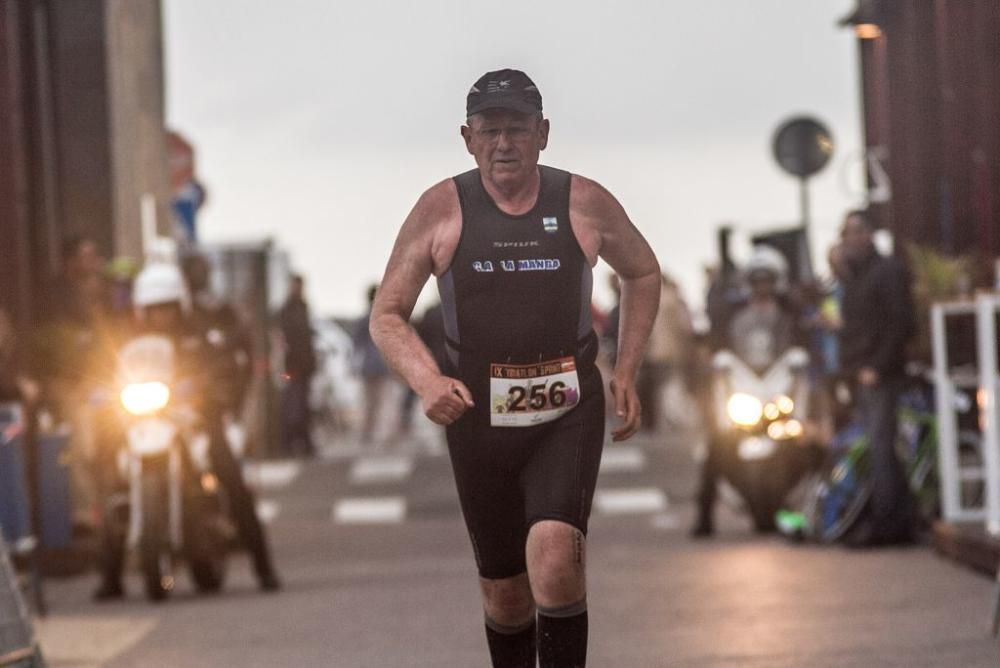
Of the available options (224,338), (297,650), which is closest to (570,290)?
(297,650)

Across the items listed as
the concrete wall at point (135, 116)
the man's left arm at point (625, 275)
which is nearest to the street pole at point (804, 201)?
the concrete wall at point (135, 116)

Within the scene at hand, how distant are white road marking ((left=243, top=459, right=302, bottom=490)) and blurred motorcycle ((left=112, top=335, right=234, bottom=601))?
34.3ft

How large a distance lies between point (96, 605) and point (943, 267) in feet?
18.8

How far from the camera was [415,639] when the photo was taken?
43.0ft

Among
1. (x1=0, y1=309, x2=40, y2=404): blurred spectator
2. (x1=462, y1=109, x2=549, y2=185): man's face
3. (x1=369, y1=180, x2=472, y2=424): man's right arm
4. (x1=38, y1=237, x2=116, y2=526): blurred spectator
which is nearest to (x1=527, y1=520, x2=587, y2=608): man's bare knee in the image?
(x1=369, y1=180, x2=472, y2=424): man's right arm

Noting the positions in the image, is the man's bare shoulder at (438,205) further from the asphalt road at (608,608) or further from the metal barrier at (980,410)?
the metal barrier at (980,410)

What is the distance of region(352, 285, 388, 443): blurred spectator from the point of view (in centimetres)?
3334

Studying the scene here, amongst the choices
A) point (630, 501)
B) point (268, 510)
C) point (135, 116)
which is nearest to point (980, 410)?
point (630, 501)

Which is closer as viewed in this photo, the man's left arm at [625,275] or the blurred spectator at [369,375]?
the man's left arm at [625,275]

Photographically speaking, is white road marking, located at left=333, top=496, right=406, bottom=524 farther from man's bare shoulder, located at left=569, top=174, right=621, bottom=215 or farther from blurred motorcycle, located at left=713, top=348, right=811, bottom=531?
man's bare shoulder, located at left=569, top=174, right=621, bottom=215

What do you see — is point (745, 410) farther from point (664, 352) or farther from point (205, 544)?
point (664, 352)

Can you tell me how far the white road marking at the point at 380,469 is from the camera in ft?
92.4

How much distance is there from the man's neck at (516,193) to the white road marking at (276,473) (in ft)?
60.9

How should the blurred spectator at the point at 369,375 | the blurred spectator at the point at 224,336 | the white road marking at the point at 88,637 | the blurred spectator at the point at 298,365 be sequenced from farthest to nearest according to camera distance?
the blurred spectator at the point at 369,375 < the blurred spectator at the point at 298,365 < the blurred spectator at the point at 224,336 < the white road marking at the point at 88,637
